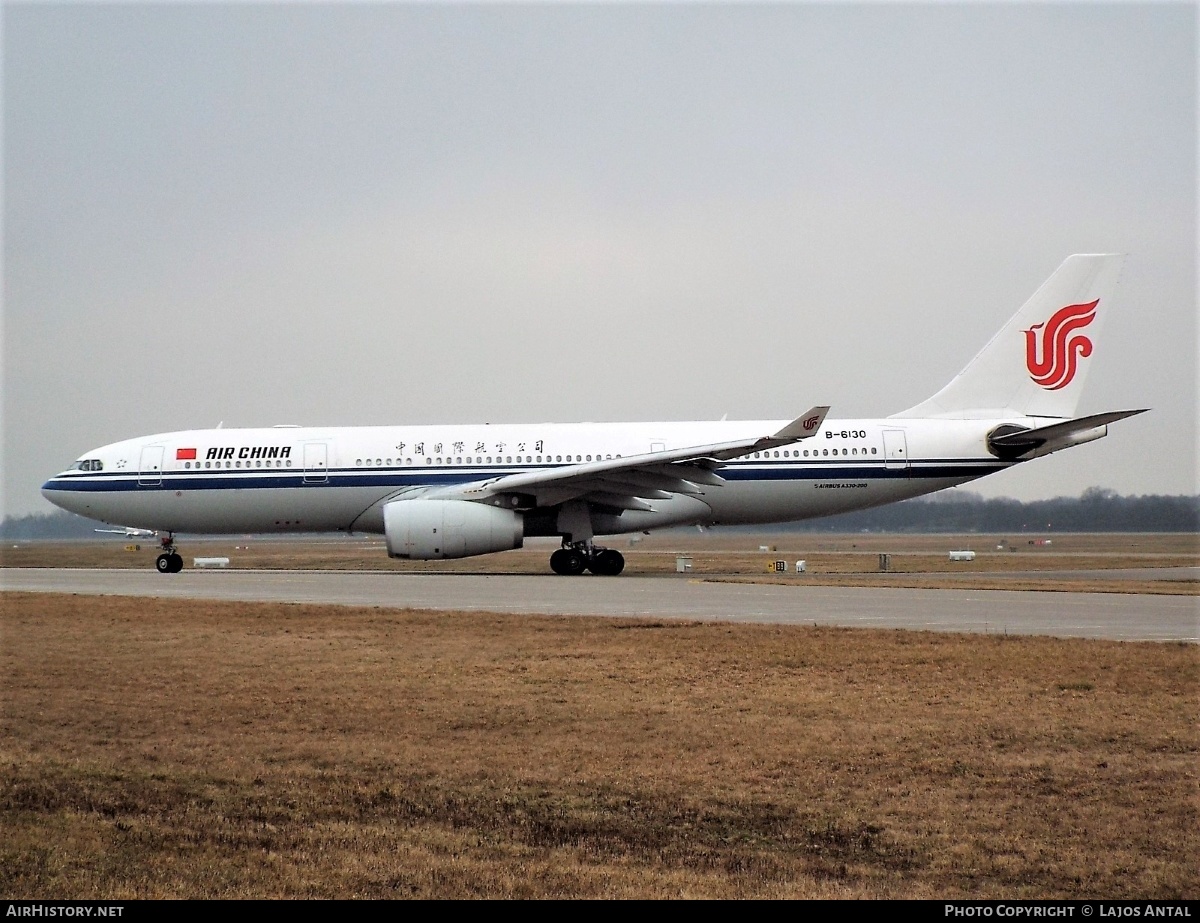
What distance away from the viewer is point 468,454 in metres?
28.9

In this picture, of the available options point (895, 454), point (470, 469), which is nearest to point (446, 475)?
point (470, 469)

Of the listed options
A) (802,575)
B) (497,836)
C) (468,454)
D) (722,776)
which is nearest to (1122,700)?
(722,776)

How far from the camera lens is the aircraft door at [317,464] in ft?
95.3

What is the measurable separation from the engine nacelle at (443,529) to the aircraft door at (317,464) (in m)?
3.32

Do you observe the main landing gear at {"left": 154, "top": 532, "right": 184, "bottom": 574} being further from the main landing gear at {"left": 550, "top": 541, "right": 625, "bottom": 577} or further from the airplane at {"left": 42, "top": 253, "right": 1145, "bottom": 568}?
the main landing gear at {"left": 550, "top": 541, "right": 625, "bottom": 577}

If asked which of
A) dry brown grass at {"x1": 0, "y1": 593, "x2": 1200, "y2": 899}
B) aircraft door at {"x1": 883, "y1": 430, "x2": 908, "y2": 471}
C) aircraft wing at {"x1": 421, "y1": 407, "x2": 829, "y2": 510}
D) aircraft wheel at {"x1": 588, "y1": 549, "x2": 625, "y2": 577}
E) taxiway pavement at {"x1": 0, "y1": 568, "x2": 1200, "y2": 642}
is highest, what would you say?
aircraft door at {"x1": 883, "y1": 430, "x2": 908, "y2": 471}

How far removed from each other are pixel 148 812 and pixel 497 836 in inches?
79.0

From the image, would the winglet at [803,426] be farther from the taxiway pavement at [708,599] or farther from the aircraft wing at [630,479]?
the taxiway pavement at [708,599]

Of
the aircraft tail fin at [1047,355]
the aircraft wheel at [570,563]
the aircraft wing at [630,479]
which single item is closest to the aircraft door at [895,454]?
the aircraft tail fin at [1047,355]

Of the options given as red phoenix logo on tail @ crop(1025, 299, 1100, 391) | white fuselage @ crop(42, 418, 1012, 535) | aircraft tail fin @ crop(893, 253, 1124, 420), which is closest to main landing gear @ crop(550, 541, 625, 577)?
white fuselage @ crop(42, 418, 1012, 535)

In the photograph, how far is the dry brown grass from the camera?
18.6ft

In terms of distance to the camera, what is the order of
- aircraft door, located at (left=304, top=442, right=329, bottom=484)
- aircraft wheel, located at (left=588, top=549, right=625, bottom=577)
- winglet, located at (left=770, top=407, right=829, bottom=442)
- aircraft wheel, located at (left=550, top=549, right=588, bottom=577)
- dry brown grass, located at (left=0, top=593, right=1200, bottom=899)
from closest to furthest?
dry brown grass, located at (left=0, top=593, right=1200, bottom=899)
winglet, located at (left=770, top=407, right=829, bottom=442)
aircraft wheel, located at (left=550, top=549, right=588, bottom=577)
aircraft wheel, located at (left=588, top=549, right=625, bottom=577)
aircraft door, located at (left=304, top=442, right=329, bottom=484)

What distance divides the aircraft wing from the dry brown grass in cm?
1238
